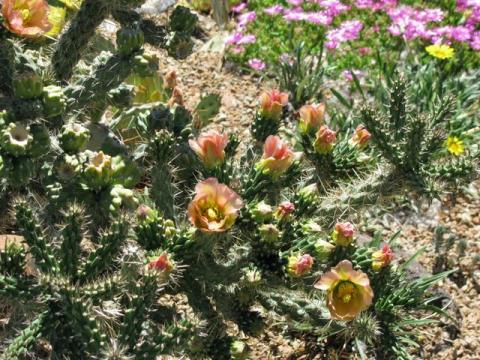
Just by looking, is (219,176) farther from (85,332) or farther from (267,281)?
(85,332)

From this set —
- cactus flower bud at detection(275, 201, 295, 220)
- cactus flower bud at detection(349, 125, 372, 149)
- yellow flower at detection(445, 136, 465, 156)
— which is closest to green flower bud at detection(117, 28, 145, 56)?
cactus flower bud at detection(275, 201, 295, 220)

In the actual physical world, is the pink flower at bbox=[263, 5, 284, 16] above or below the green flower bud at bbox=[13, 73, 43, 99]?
below

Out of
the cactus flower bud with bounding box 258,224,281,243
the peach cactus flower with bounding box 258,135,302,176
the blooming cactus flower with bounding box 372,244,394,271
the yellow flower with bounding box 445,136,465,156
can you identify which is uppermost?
the peach cactus flower with bounding box 258,135,302,176

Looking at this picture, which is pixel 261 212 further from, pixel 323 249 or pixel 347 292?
pixel 347 292

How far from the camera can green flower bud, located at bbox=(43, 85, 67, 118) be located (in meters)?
2.50

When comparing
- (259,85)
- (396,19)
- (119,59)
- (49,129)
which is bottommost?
(259,85)

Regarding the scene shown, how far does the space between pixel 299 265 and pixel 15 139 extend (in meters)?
1.07

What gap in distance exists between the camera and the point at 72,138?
2.47m

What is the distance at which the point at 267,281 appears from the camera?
2654 mm

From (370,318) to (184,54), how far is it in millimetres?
1415

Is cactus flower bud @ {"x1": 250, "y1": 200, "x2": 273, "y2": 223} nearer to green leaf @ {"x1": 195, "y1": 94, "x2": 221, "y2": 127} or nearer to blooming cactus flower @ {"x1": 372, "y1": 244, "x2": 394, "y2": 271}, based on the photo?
blooming cactus flower @ {"x1": 372, "y1": 244, "x2": 394, "y2": 271}

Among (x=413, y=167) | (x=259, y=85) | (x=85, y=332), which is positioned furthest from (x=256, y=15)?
(x=85, y=332)

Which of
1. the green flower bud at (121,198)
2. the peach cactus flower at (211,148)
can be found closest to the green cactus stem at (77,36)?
the peach cactus flower at (211,148)

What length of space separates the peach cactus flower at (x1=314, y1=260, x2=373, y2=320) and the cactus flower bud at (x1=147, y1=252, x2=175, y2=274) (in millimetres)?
574
